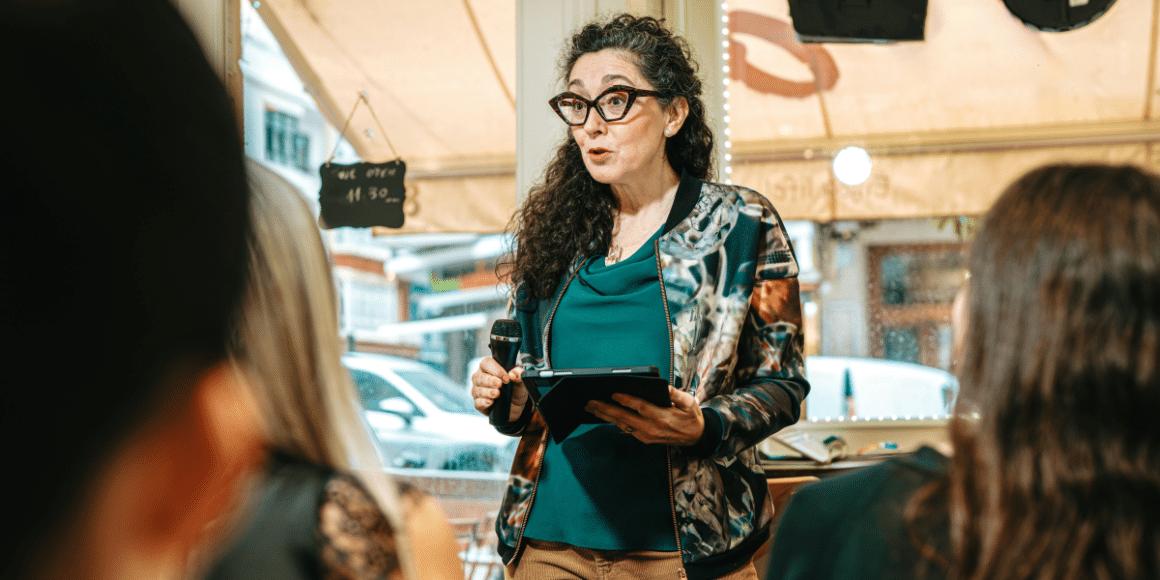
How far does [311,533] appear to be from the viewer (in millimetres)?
555

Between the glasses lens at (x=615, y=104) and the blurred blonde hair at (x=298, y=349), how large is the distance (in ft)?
3.45

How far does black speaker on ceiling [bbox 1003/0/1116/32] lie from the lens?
282 centimetres

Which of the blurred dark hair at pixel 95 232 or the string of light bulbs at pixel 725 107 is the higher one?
the string of light bulbs at pixel 725 107

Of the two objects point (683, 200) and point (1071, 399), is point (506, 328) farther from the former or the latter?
point (1071, 399)

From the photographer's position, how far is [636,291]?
61.4 inches

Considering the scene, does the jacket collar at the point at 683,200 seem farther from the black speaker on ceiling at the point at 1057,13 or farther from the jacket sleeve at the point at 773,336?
the black speaker on ceiling at the point at 1057,13

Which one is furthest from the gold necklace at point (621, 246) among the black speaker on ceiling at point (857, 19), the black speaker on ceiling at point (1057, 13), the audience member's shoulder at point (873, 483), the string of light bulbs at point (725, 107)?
the black speaker on ceiling at point (1057, 13)

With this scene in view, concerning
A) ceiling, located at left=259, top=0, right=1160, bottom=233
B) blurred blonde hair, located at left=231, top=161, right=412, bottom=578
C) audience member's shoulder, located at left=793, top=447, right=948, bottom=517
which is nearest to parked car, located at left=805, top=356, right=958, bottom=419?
ceiling, located at left=259, top=0, right=1160, bottom=233

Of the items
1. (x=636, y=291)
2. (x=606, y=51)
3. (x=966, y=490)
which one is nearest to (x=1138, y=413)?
(x=966, y=490)

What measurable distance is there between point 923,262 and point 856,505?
10.8 ft

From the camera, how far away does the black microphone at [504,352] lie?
159 centimetres

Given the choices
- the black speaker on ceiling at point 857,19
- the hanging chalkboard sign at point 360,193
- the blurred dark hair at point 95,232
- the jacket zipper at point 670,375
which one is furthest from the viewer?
the hanging chalkboard sign at point 360,193

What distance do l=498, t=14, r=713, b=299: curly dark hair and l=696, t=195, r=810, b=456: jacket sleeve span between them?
0.91 ft

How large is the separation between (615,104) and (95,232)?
1407 mm
